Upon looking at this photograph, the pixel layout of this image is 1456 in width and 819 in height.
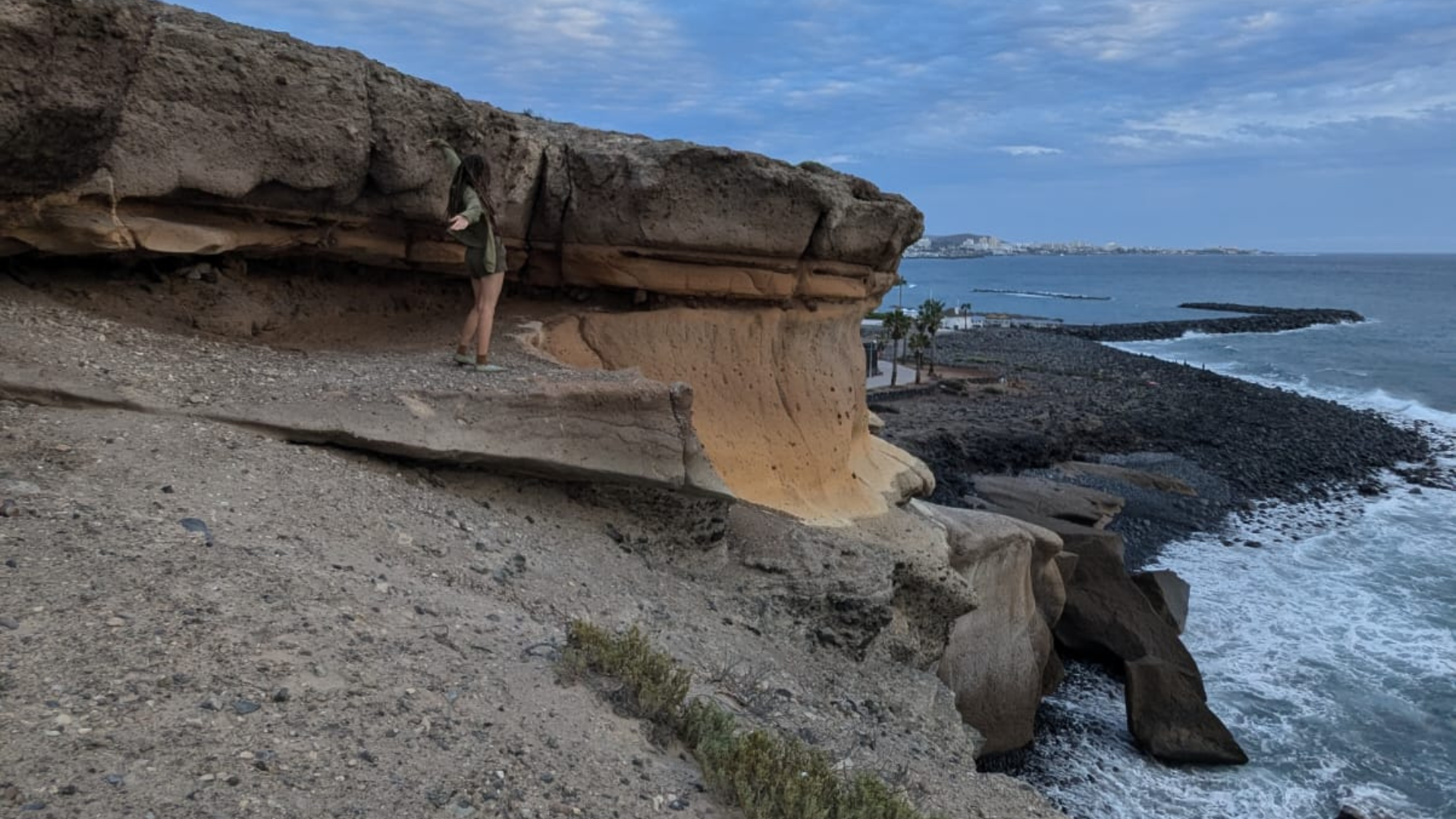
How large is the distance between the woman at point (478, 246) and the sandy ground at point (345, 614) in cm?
44

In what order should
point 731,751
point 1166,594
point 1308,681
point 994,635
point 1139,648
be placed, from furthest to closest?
point 1166,594 → point 1308,681 → point 1139,648 → point 994,635 → point 731,751

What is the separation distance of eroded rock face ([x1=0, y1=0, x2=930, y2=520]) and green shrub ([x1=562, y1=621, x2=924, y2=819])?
13.3 ft

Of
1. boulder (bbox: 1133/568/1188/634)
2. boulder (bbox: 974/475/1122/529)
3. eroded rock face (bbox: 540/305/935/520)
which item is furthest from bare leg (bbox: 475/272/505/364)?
boulder (bbox: 974/475/1122/529)

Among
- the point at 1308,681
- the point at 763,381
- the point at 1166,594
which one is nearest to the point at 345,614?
the point at 763,381

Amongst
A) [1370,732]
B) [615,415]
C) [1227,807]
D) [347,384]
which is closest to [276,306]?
[347,384]

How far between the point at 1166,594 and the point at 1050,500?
8226 mm

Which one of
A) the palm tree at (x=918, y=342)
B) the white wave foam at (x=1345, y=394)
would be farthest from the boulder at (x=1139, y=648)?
the white wave foam at (x=1345, y=394)

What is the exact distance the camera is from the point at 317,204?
7863mm

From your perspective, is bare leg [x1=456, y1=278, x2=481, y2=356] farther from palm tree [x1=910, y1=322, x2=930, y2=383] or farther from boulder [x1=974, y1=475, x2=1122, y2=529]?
palm tree [x1=910, y1=322, x2=930, y2=383]

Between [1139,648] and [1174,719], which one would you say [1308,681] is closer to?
[1139,648]

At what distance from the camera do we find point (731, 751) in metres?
4.83

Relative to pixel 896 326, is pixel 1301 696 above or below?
below

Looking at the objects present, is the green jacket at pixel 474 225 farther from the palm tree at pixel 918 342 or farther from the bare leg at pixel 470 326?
the palm tree at pixel 918 342

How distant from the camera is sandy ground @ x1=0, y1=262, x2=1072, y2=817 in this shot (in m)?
3.78
